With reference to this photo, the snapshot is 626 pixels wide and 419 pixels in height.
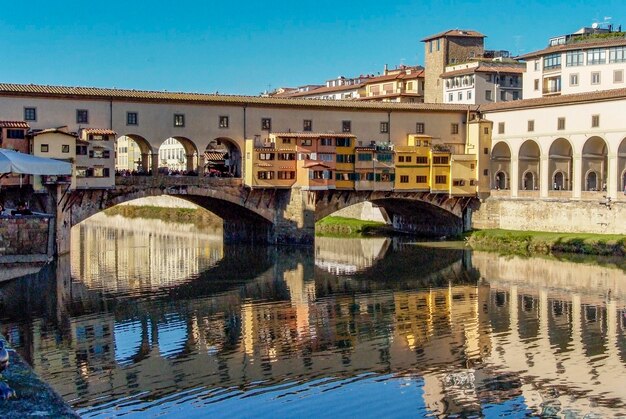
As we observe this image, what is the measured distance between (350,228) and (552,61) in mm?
21956

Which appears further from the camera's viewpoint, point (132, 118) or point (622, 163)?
point (622, 163)

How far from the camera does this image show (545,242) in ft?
165

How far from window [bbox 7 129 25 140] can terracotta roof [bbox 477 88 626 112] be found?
29.5m

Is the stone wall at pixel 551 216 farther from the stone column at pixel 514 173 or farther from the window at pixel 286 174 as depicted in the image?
the window at pixel 286 174

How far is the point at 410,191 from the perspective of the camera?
56.8m

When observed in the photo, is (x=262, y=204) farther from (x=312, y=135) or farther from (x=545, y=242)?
(x=545, y=242)

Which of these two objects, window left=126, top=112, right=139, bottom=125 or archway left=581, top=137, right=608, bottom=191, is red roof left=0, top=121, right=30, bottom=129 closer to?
window left=126, top=112, right=139, bottom=125

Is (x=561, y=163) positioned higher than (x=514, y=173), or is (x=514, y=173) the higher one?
(x=561, y=163)

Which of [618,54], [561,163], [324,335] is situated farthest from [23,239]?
[618,54]

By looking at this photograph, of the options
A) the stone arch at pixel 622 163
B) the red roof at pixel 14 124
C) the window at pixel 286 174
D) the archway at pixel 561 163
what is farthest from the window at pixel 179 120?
the stone arch at pixel 622 163

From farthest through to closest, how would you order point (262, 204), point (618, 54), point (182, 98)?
point (618, 54), point (262, 204), point (182, 98)

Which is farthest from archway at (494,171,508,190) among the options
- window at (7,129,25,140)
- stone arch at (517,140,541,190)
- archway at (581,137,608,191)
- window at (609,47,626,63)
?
window at (7,129,25,140)

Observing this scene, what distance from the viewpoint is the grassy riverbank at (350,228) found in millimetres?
63541

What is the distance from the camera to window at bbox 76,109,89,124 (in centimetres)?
4766
